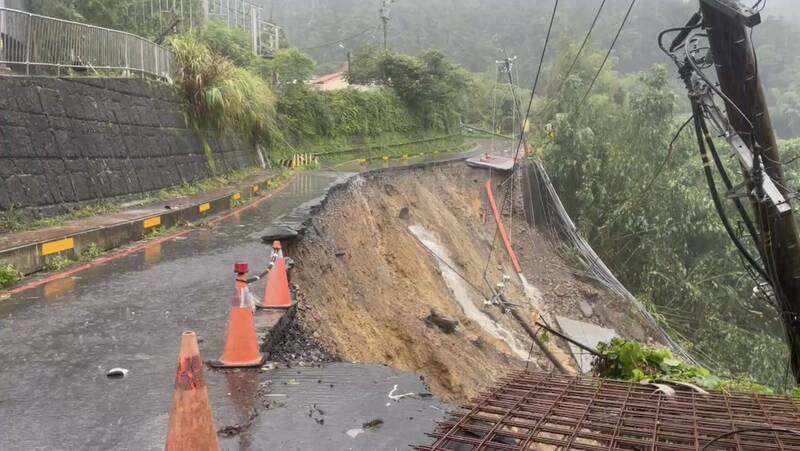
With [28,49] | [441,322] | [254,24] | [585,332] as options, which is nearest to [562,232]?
A: [585,332]

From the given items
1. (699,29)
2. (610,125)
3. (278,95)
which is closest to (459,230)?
(610,125)

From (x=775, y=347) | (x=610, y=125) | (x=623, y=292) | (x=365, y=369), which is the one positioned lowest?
(x=775, y=347)

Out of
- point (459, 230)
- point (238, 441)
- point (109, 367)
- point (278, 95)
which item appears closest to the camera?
point (238, 441)

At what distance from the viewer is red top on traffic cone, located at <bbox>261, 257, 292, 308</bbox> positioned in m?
6.15

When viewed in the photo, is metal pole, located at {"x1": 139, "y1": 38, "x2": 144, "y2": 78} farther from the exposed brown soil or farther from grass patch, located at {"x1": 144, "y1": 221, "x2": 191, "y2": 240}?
the exposed brown soil

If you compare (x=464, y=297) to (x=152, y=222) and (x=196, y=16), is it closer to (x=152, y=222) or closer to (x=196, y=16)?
(x=152, y=222)

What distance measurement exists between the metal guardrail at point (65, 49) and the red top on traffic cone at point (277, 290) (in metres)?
6.51

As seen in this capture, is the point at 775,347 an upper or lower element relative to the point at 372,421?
lower

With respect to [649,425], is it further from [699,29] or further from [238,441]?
[699,29]

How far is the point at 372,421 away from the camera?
3881 millimetres

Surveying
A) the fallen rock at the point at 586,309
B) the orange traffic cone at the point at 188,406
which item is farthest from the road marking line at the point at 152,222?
the fallen rock at the point at 586,309

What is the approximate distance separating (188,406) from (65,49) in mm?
10814

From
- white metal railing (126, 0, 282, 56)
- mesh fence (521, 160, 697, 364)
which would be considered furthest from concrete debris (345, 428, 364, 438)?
white metal railing (126, 0, 282, 56)

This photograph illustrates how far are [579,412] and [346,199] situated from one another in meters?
13.0
